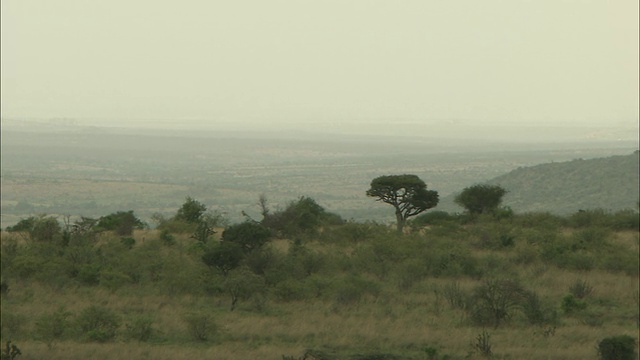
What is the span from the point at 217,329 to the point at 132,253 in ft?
31.3

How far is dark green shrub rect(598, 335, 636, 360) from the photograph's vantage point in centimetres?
1648

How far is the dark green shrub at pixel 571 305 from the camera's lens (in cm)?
2157

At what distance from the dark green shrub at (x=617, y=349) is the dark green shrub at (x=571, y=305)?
483 centimetres

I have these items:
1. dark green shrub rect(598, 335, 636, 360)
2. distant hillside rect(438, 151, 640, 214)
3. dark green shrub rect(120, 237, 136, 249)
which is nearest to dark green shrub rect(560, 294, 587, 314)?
dark green shrub rect(598, 335, 636, 360)

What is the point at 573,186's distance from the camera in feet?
242

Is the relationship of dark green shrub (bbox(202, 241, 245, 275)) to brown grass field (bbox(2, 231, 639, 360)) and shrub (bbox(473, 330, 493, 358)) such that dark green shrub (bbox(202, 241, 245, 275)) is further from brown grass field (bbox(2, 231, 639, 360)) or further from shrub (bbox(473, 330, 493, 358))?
shrub (bbox(473, 330, 493, 358))

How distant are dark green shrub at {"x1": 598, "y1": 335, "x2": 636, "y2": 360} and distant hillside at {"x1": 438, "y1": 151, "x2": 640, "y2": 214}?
49.1 m

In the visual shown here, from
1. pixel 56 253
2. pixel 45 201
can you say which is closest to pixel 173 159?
pixel 45 201

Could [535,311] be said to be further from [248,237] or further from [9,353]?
[9,353]

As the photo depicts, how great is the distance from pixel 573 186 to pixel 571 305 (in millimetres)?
54027

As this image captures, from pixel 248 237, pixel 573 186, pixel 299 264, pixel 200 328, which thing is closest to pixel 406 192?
pixel 248 237

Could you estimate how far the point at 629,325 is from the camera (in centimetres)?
2081

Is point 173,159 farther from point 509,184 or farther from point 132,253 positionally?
point 132,253

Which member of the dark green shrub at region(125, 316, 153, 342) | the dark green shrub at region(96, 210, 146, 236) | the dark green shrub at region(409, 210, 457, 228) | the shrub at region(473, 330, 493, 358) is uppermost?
the shrub at region(473, 330, 493, 358)
